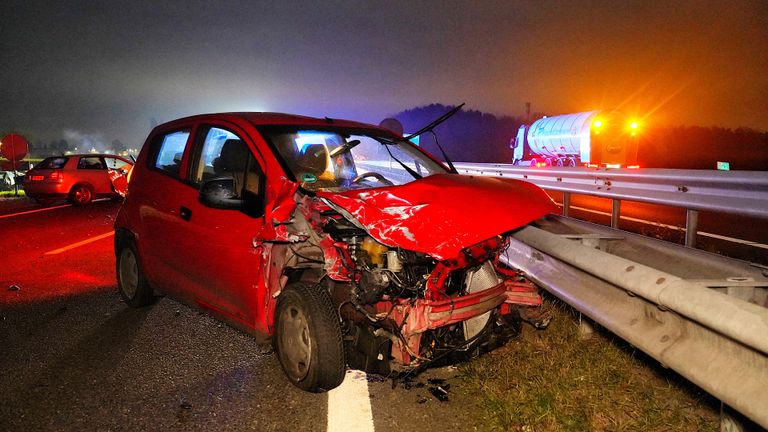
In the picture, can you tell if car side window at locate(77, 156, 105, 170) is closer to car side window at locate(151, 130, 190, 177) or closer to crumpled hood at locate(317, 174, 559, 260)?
car side window at locate(151, 130, 190, 177)

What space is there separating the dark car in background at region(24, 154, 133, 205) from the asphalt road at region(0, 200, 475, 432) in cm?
1211

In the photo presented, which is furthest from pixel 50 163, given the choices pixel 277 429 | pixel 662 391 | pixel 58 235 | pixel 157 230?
pixel 662 391

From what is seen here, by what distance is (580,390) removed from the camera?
3193 millimetres

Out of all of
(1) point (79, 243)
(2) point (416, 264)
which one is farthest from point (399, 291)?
(1) point (79, 243)

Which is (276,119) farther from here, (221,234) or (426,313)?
(426,313)

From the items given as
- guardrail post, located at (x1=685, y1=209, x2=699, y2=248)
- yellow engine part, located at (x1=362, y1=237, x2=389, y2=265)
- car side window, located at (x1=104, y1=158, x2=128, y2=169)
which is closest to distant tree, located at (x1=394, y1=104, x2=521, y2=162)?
car side window, located at (x1=104, y1=158, x2=128, y2=169)

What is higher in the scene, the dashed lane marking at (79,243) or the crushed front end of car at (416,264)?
the crushed front end of car at (416,264)

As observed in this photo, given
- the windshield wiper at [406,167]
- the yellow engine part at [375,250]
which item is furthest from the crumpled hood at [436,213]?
the windshield wiper at [406,167]

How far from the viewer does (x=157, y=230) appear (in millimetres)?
4672

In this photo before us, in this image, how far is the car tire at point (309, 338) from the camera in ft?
10.4

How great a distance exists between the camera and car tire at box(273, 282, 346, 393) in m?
3.16

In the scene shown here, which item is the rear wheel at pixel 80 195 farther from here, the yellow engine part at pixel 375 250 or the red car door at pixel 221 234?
the yellow engine part at pixel 375 250

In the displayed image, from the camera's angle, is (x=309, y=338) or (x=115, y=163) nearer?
(x=309, y=338)

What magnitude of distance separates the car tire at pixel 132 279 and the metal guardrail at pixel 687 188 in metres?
5.21
